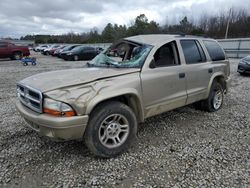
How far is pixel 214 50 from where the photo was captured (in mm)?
4727

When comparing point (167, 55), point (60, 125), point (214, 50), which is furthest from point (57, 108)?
point (214, 50)

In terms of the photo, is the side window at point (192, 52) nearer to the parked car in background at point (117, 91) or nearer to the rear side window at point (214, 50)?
the parked car in background at point (117, 91)

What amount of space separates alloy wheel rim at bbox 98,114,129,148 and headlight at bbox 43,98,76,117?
20.5 inches

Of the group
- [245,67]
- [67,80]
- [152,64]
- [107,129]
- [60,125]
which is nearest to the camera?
[60,125]

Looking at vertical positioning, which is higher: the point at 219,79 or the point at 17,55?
the point at 17,55

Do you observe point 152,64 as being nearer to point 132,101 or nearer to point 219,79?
point 132,101

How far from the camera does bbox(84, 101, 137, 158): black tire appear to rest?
2707mm

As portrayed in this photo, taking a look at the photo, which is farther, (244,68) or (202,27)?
(202,27)

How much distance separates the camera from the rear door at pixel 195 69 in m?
3.92

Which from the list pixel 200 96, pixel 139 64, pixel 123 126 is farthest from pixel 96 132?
pixel 200 96

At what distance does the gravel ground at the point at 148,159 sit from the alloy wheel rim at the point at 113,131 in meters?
0.24

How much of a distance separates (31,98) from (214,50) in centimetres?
407

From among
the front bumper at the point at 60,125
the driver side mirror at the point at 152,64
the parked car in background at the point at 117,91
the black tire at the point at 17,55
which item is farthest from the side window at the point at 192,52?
the black tire at the point at 17,55

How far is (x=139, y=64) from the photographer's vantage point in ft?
10.6
